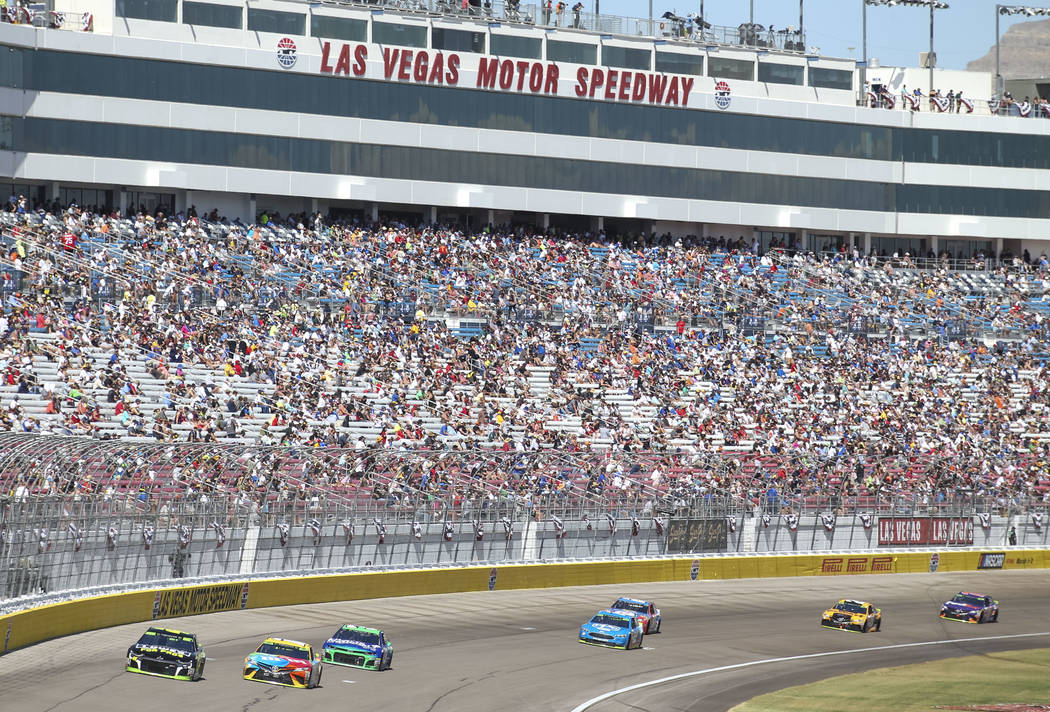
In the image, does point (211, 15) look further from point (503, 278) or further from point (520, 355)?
point (520, 355)

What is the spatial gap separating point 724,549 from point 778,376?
12868mm

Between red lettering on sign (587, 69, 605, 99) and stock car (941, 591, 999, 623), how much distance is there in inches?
1252

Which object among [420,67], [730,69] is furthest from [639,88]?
[420,67]

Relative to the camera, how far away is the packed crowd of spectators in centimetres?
4628

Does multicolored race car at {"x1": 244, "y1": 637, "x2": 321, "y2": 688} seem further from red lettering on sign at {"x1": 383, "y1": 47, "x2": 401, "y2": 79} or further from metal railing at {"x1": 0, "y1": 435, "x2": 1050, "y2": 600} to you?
red lettering on sign at {"x1": 383, "y1": 47, "x2": 401, "y2": 79}

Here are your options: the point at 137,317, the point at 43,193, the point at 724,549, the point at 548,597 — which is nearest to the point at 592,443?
the point at 724,549

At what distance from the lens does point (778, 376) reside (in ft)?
198

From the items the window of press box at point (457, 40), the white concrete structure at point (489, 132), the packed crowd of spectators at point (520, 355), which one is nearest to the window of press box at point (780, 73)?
the white concrete structure at point (489, 132)

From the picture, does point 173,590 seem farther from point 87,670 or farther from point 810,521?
point 810,521

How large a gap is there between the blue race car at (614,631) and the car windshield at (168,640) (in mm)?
10522

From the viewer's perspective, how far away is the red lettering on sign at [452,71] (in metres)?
67.2

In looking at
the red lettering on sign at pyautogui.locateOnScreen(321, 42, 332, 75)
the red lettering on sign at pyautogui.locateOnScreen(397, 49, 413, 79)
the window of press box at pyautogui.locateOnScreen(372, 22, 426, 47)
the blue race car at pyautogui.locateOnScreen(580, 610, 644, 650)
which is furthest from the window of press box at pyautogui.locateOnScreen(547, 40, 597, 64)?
the blue race car at pyautogui.locateOnScreen(580, 610, 644, 650)

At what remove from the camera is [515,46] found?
68.9 m

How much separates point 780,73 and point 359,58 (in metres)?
20.4
